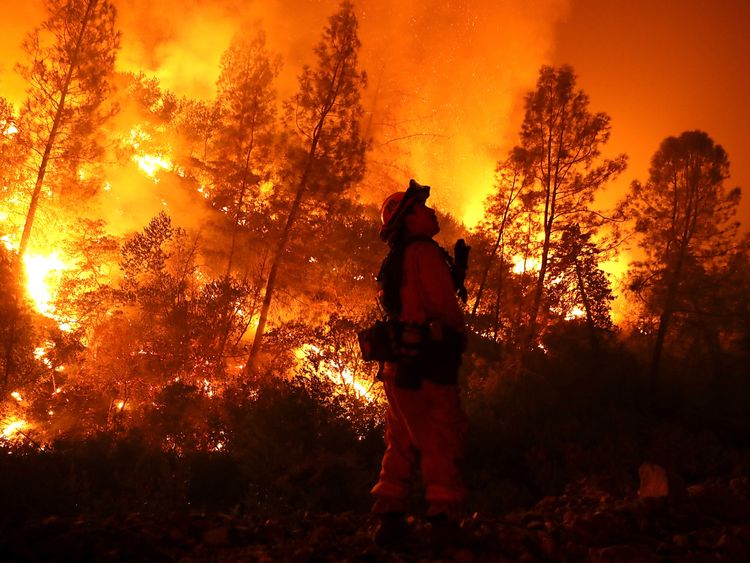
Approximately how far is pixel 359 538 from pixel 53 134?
17558 millimetres

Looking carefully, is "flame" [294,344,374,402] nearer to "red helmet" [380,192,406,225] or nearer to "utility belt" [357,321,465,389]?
"red helmet" [380,192,406,225]

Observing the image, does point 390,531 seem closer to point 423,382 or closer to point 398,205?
point 423,382

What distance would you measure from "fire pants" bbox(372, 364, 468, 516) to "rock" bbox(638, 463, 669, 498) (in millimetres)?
2561

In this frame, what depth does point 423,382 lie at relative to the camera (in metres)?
4.00

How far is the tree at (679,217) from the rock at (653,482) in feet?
57.7

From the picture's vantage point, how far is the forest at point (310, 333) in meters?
4.71

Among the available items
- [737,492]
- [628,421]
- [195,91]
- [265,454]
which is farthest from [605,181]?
[195,91]

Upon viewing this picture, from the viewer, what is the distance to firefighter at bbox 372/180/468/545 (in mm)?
3822

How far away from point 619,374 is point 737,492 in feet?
39.7

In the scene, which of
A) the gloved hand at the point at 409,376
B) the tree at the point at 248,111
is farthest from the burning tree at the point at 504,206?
the gloved hand at the point at 409,376

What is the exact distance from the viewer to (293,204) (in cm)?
1881

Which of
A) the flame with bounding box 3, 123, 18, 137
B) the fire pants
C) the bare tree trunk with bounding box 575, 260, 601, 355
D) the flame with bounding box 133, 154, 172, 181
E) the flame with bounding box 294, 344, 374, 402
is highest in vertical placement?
the flame with bounding box 133, 154, 172, 181

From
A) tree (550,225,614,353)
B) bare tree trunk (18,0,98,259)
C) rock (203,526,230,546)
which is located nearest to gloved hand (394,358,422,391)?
rock (203,526,230,546)

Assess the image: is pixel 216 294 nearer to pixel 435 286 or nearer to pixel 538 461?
pixel 538 461
